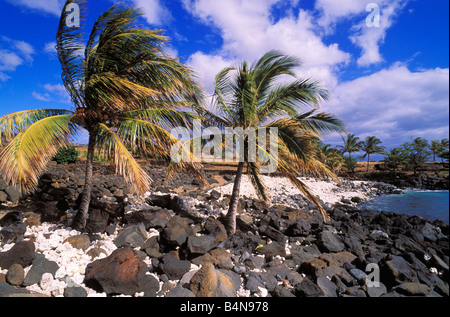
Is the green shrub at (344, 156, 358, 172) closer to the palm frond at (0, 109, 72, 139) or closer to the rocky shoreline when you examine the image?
the rocky shoreline

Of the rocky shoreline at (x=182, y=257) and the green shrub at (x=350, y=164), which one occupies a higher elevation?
the green shrub at (x=350, y=164)

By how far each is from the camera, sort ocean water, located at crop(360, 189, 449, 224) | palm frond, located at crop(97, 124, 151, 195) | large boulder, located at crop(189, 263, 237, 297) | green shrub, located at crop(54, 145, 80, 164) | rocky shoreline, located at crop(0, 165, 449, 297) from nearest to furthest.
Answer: large boulder, located at crop(189, 263, 237, 297)
rocky shoreline, located at crop(0, 165, 449, 297)
palm frond, located at crop(97, 124, 151, 195)
ocean water, located at crop(360, 189, 449, 224)
green shrub, located at crop(54, 145, 80, 164)

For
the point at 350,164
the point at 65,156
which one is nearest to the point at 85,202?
the point at 65,156

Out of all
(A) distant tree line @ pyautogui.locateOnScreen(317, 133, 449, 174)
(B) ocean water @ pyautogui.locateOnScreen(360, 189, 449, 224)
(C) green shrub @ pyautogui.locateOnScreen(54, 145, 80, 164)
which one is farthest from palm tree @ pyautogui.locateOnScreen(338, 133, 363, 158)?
(C) green shrub @ pyautogui.locateOnScreen(54, 145, 80, 164)

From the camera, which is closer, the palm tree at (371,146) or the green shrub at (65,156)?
the green shrub at (65,156)

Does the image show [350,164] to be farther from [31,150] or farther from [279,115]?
[31,150]

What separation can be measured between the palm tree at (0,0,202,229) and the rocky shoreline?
123 cm

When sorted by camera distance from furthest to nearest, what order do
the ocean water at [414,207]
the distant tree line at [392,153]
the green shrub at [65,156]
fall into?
1. the distant tree line at [392,153]
2. the green shrub at [65,156]
3. the ocean water at [414,207]

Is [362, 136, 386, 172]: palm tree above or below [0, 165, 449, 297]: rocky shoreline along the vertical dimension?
above

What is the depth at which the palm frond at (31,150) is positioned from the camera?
12.3ft

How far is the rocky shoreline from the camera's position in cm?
401

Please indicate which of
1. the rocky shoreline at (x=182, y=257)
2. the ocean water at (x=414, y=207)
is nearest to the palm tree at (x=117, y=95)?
the rocky shoreline at (x=182, y=257)

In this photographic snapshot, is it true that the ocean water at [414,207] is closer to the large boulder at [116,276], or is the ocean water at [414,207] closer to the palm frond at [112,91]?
the large boulder at [116,276]

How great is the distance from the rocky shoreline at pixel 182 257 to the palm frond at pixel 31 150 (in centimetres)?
172
